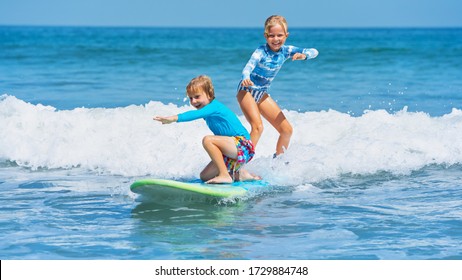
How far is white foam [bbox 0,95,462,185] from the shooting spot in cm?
806

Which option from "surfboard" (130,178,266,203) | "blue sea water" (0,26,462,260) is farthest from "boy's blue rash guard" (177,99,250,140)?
"blue sea water" (0,26,462,260)

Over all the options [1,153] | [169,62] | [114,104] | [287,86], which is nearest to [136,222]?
[1,153]

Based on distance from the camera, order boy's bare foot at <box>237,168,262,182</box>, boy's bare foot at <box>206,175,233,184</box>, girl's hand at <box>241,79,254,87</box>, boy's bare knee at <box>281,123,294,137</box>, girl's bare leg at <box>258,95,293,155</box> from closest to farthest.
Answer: boy's bare foot at <box>206,175,233,184</box> < girl's hand at <box>241,79,254,87</box> < boy's bare foot at <box>237,168,262,182</box> < girl's bare leg at <box>258,95,293,155</box> < boy's bare knee at <box>281,123,294,137</box>

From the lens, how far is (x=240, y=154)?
22.0ft

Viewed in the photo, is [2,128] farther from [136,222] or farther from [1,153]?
[136,222]

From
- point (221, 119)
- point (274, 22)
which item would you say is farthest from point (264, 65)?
point (221, 119)

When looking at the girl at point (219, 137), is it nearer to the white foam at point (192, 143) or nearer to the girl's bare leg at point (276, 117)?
the white foam at point (192, 143)

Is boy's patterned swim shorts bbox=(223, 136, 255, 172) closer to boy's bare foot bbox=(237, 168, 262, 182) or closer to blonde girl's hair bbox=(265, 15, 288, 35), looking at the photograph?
boy's bare foot bbox=(237, 168, 262, 182)

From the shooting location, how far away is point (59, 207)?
6418 millimetres

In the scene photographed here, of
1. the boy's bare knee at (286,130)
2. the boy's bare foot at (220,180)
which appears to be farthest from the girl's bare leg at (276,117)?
the boy's bare foot at (220,180)

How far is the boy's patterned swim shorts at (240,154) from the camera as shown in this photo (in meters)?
6.70

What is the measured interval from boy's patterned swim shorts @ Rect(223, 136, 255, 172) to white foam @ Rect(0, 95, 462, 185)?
0.53 m

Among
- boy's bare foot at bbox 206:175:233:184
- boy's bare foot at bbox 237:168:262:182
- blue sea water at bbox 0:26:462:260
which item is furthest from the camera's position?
boy's bare foot at bbox 237:168:262:182
